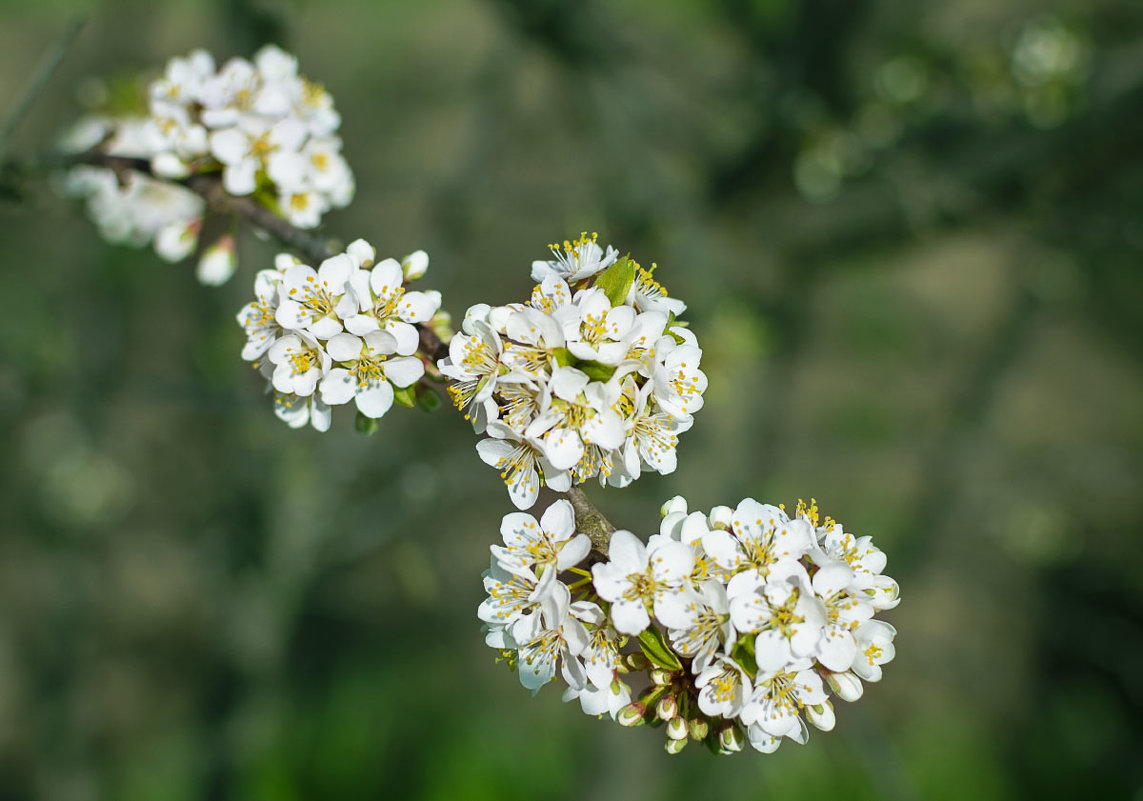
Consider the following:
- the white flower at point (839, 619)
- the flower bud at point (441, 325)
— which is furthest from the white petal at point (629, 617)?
the flower bud at point (441, 325)

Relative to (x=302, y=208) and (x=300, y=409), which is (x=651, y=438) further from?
(x=302, y=208)

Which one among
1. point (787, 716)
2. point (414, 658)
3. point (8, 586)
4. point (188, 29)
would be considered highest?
point (188, 29)

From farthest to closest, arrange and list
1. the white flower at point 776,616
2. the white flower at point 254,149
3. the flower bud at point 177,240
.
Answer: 1. the flower bud at point 177,240
2. the white flower at point 254,149
3. the white flower at point 776,616

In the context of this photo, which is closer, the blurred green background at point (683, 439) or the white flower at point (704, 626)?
the white flower at point (704, 626)

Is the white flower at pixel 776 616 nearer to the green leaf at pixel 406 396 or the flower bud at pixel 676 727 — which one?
the flower bud at pixel 676 727

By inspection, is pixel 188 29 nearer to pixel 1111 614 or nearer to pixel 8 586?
pixel 8 586

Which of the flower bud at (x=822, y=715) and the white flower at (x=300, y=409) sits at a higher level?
the white flower at (x=300, y=409)

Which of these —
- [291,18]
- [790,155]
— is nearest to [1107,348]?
[790,155]
